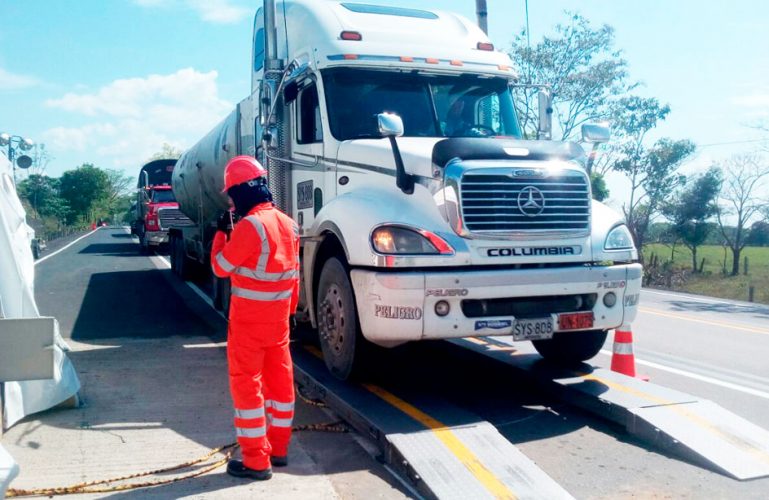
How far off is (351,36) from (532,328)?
326 centimetres

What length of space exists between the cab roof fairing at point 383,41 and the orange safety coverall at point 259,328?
2.66 metres

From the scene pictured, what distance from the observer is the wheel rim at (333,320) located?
6.21 m

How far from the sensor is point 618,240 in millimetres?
6246

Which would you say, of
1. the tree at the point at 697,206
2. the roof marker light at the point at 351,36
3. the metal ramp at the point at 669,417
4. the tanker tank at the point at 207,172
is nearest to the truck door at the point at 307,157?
the roof marker light at the point at 351,36

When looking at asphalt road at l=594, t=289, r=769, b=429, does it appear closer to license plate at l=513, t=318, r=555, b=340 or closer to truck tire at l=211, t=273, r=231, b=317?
license plate at l=513, t=318, r=555, b=340

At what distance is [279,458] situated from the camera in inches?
191

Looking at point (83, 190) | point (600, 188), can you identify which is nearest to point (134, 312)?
point (600, 188)

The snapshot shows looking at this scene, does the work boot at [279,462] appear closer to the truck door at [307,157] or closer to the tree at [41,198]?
the truck door at [307,157]

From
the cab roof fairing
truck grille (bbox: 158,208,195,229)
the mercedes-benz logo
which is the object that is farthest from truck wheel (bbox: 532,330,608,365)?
truck grille (bbox: 158,208,195,229)

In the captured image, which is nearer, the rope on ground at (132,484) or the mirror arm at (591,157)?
the rope on ground at (132,484)

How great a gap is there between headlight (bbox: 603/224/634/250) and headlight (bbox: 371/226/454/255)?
1.48 m

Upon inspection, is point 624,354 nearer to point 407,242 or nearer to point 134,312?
point 407,242

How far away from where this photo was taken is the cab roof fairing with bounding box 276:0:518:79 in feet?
22.9

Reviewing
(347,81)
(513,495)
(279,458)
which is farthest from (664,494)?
(347,81)
